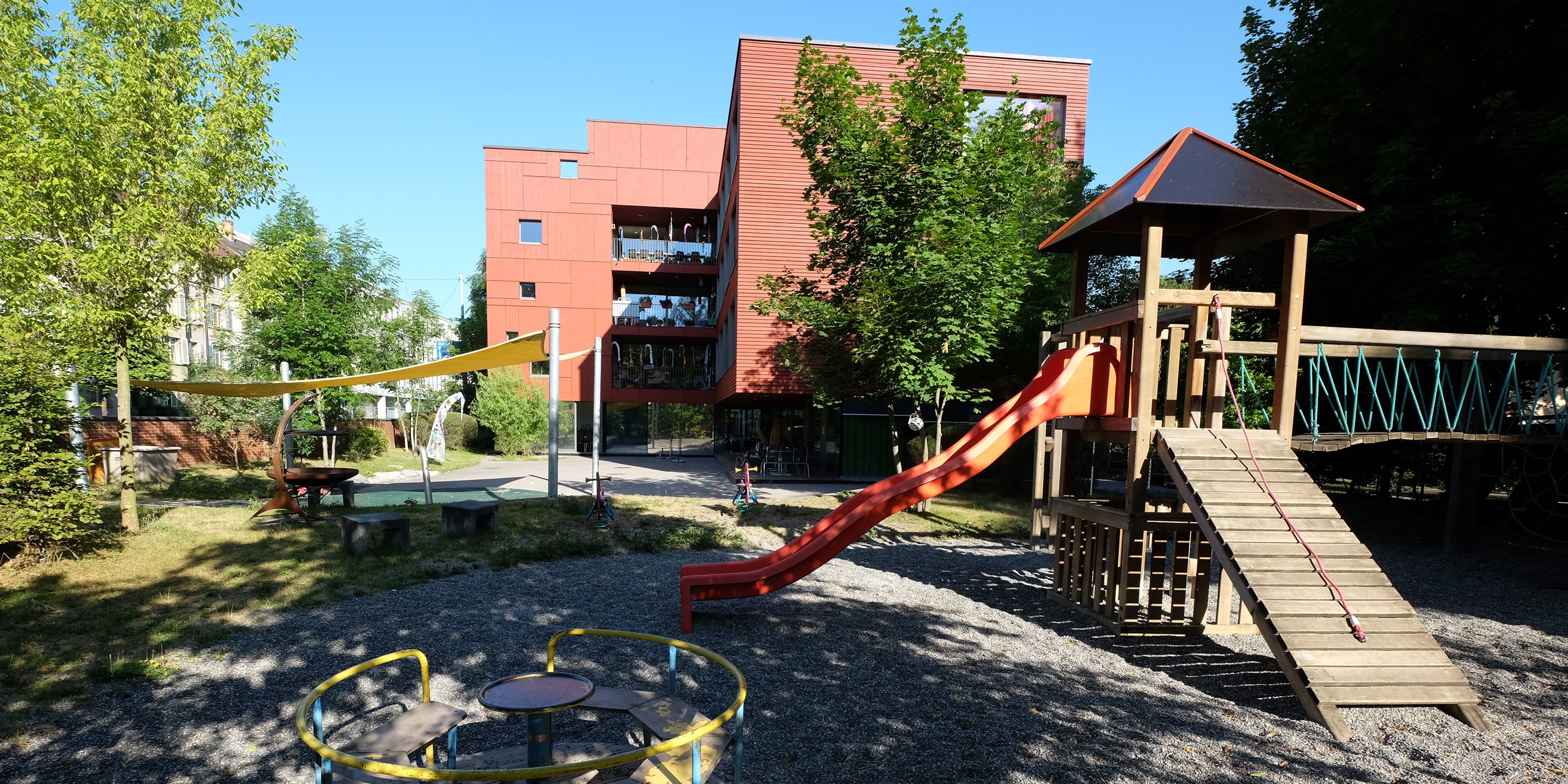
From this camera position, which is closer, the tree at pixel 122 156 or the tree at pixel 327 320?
the tree at pixel 122 156

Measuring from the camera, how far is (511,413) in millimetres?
28906

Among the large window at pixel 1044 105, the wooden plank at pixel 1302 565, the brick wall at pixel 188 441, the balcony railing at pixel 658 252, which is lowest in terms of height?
the brick wall at pixel 188 441

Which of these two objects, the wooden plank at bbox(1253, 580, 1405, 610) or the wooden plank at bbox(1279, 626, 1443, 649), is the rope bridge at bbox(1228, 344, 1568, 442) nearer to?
the wooden plank at bbox(1253, 580, 1405, 610)

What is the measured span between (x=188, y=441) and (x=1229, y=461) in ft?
87.8

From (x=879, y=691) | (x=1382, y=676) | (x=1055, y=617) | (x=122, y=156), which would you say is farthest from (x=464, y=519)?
(x=1382, y=676)

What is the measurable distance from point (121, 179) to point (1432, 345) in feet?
51.3

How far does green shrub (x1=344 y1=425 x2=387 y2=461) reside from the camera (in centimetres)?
2391

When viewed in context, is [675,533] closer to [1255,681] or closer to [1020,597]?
[1020,597]

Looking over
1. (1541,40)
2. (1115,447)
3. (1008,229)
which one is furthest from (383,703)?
(1115,447)

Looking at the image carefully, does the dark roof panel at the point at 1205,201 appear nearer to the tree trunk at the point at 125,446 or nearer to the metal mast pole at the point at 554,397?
the metal mast pole at the point at 554,397

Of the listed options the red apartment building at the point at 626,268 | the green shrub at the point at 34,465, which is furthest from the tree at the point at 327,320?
the green shrub at the point at 34,465

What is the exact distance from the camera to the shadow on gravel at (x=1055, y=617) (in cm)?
555

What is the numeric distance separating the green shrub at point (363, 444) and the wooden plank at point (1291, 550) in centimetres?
2516

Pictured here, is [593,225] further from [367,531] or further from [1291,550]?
[1291,550]
